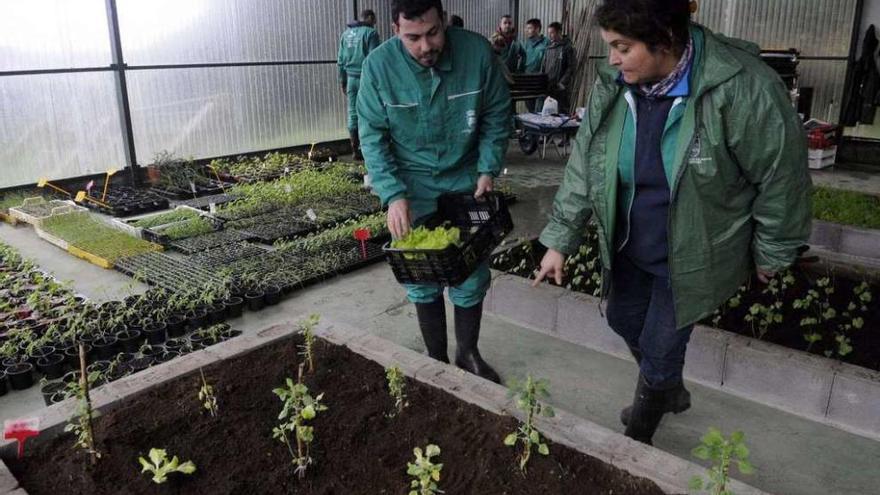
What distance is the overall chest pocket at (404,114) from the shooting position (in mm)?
2930

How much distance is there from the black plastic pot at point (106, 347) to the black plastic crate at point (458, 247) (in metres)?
1.87

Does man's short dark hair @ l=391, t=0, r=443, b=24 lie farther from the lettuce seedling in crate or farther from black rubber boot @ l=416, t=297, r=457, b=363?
the lettuce seedling in crate

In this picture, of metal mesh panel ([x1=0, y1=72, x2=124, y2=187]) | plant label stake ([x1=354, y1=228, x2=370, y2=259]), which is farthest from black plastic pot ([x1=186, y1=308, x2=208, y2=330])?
metal mesh panel ([x1=0, y1=72, x2=124, y2=187])

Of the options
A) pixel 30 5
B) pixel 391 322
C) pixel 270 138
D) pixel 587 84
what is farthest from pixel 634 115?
pixel 587 84

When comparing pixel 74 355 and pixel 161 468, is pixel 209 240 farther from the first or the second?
pixel 161 468

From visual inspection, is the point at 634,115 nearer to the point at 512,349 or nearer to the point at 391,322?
the point at 512,349

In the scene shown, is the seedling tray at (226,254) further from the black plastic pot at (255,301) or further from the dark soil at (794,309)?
the dark soil at (794,309)

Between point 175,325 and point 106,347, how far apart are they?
431 millimetres

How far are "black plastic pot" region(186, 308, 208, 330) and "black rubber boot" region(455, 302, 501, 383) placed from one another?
5.51ft

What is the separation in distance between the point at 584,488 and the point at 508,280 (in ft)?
6.61

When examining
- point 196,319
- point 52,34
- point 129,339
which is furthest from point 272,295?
point 52,34

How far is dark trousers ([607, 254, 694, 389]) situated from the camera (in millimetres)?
2305

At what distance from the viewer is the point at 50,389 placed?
10.5 ft

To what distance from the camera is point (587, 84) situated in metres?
12.3
